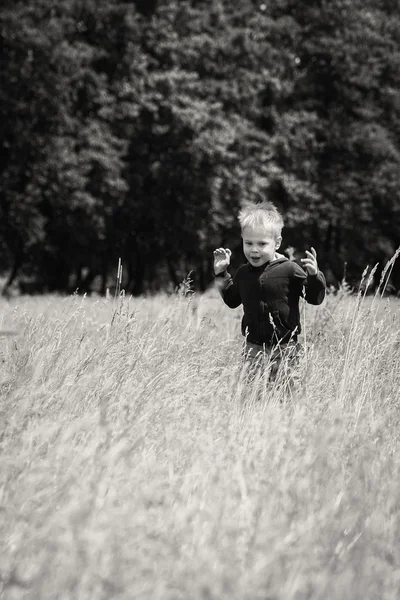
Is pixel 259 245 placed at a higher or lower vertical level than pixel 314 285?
higher

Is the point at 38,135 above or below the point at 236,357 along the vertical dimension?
above

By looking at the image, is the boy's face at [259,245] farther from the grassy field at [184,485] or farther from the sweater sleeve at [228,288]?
the grassy field at [184,485]

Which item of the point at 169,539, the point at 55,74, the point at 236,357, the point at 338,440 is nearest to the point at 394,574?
the point at 169,539

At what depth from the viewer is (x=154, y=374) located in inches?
152

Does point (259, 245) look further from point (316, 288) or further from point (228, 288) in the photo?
point (316, 288)

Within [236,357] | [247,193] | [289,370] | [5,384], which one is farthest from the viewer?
[247,193]

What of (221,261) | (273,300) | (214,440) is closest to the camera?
(214,440)

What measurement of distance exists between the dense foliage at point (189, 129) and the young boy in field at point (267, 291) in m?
16.7

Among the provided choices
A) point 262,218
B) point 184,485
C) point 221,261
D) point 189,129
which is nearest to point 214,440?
point 184,485

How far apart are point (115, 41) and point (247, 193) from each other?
6484 mm

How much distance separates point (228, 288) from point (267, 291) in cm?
35

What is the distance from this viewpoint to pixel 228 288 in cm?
474

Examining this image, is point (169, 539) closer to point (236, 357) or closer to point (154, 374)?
point (154, 374)

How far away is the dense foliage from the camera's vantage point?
2073 cm
